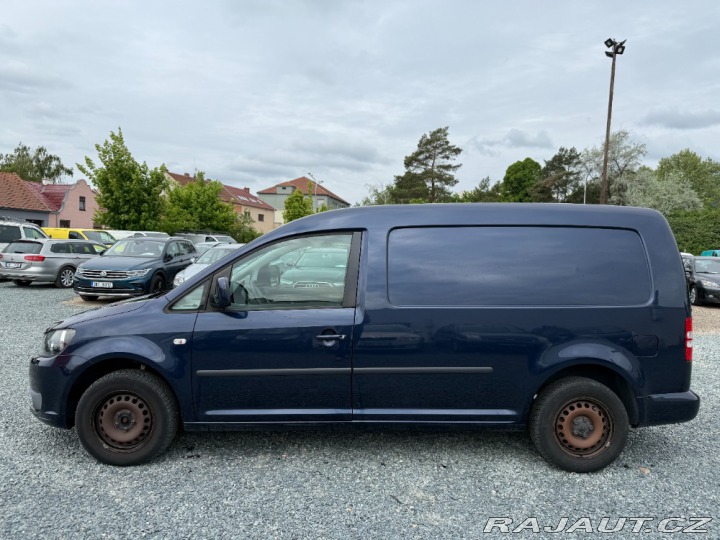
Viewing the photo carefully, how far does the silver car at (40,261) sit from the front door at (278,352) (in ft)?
41.1

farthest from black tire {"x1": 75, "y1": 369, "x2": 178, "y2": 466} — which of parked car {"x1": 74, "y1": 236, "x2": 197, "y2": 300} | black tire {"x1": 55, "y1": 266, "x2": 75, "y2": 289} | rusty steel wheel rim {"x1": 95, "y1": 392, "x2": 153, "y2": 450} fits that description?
black tire {"x1": 55, "y1": 266, "x2": 75, "y2": 289}

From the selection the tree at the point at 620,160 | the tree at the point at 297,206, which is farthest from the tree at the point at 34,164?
the tree at the point at 620,160

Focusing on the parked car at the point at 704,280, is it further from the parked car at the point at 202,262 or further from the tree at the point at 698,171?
the tree at the point at 698,171

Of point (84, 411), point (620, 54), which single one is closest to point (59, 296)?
point (84, 411)

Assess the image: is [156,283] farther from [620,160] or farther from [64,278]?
[620,160]

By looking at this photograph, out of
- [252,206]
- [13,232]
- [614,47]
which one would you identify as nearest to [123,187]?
[13,232]

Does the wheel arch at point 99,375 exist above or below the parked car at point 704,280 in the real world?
below

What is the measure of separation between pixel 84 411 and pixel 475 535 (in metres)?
2.64

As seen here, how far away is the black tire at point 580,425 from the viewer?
136 inches

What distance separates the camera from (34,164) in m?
66.4

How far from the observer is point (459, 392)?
345 centimetres

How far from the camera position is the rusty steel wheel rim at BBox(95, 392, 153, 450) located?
347 cm

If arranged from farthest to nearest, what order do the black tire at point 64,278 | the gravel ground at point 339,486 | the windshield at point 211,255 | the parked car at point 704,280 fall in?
the black tire at point 64,278 < the parked car at point 704,280 < the windshield at point 211,255 < the gravel ground at point 339,486

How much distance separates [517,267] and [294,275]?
5.13 ft
